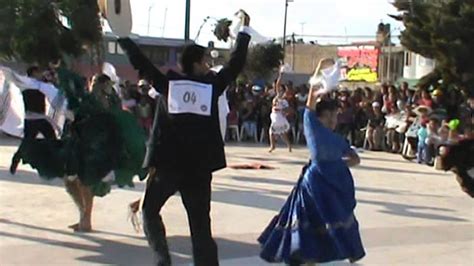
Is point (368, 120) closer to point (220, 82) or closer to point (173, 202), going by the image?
point (173, 202)

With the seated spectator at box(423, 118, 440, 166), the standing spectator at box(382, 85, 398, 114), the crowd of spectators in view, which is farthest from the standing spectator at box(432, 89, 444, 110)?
the standing spectator at box(382, 85, 398, 114)

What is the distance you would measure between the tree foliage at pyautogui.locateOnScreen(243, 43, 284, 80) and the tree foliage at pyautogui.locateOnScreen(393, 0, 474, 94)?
2222 centimetres

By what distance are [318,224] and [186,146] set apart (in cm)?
113

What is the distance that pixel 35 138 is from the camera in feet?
26.2

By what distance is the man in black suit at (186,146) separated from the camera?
225 inches

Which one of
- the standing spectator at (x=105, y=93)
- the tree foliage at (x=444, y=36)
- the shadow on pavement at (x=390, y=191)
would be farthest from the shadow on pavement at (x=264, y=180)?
the tree foliage at (x=444, y=36)

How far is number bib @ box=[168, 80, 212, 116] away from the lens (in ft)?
18.9

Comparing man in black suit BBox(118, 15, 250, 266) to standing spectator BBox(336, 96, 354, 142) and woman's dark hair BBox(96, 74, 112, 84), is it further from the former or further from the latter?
standing spectator BBox(336, 96, 354, 142)

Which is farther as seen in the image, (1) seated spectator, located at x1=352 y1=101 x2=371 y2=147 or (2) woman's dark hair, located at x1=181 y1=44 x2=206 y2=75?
(1) seated spectator, located at x1=352 y1=101 x2=371 y2=147

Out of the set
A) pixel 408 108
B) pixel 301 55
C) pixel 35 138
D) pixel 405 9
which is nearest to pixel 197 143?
pixel 35 138

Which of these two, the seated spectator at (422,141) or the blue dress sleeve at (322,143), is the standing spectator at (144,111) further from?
the blue dress sleeve at (322,143)

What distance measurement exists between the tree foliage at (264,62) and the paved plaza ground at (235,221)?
38194 millimetres

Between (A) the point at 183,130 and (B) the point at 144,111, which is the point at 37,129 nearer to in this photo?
(A) the point at 183,130

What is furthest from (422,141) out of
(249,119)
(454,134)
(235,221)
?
(454,134)
